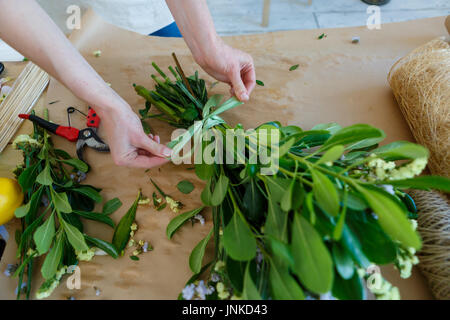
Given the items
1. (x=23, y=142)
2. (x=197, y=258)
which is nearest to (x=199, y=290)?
(x=197, y=258)

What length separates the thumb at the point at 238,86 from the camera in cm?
81

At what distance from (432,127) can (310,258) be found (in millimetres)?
550

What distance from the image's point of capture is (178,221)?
2.31ft

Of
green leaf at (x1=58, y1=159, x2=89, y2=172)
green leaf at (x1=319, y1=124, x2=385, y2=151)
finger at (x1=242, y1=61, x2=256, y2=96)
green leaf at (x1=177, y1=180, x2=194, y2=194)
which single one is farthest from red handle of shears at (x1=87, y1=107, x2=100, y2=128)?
green leaf at (x1=319, y1=124, x2=385, y2=151)

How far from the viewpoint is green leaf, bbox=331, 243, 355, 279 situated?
415mm

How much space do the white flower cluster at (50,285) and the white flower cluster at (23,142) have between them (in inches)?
13.8

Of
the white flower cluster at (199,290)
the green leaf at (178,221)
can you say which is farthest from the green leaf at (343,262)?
the green leaf at (178,221)

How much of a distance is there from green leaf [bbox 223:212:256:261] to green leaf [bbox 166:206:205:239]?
190 mm

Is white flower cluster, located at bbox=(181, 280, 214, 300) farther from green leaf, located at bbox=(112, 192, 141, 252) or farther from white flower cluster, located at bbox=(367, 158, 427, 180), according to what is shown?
white flower cluster, located at bbox=(367, 158, 427, 180)

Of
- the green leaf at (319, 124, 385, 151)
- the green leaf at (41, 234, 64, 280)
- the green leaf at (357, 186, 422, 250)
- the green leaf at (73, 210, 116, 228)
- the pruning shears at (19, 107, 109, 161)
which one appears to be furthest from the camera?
the pruning shears at (19, 107, 109, 161)

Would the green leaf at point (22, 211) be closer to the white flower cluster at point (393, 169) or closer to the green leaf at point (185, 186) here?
the green leaf at point (185, 186)

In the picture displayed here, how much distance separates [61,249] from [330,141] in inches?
24.1

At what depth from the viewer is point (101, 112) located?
2.29ft
